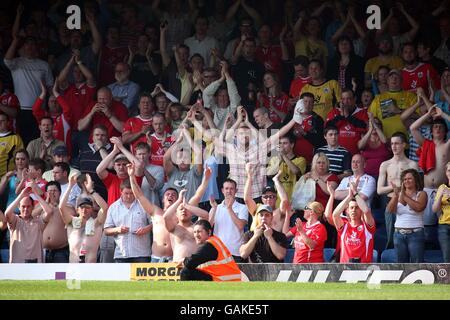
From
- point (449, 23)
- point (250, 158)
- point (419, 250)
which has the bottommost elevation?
point (419, 250)

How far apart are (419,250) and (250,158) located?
10.4 feet

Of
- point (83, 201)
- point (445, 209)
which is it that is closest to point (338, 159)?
point (445, 209)

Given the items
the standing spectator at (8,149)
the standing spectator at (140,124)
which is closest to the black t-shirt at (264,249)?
the standing spectator at (140,124)

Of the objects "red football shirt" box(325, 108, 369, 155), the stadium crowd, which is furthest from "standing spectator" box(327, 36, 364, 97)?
"red football shirt" box(325, 108, 369, 155)

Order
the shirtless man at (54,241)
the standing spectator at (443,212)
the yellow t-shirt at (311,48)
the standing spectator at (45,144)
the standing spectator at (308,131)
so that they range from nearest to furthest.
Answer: the standing spectator at (443,212), the shirtless man at (54,241), the standing spectator at (308,131), the standing spectator at (45,144), the yellow t-shirt at (311,48)

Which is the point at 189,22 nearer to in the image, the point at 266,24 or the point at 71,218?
the point at 266,24

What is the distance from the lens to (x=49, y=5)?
20.4 m

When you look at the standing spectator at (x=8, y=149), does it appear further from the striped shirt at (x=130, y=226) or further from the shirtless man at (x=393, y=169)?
the shirtless man at (x=393, y=169)

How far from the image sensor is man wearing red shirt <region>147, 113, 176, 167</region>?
725 inches

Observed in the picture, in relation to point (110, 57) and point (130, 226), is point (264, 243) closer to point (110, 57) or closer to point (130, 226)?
point (130, 226)

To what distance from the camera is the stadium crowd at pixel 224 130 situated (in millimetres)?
16922

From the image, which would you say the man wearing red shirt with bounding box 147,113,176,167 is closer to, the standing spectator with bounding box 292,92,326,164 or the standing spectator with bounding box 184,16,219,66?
the standing spectator with bounding box 184,16,219,66

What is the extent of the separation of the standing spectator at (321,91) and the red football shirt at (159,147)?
2.40m
